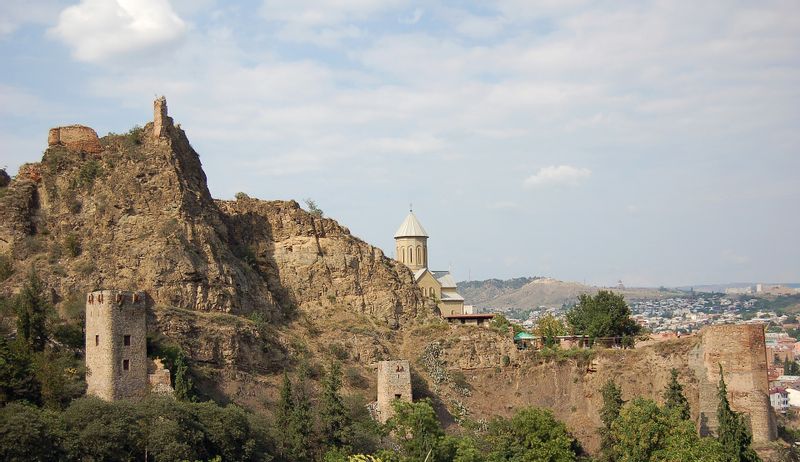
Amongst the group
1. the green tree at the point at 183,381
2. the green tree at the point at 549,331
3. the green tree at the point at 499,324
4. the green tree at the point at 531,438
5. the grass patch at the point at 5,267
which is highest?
the grass patch at the point at 5,267

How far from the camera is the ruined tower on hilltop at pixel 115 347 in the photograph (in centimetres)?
3816

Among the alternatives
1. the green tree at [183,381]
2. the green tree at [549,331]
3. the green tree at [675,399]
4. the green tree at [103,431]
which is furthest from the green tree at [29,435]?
the green tree at [549,331]

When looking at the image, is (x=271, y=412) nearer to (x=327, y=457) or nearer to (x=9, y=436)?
(x=327, y=457)

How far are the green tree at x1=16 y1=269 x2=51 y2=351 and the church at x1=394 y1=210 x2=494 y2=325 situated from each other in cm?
2817

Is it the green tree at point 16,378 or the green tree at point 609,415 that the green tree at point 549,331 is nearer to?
the green tree at point 609,415

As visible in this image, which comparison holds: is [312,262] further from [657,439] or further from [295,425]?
[657,439]

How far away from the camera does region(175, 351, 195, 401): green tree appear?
3912 cm

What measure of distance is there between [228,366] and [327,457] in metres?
6.60

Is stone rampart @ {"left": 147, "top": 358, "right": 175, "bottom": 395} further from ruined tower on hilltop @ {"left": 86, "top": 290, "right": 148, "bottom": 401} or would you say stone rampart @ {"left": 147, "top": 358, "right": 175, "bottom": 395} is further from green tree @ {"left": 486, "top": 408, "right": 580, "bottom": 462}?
green tree @ {"left": 486, "top": 408, "right": 580, "bottom": 462}

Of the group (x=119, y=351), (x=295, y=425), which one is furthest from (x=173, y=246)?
(x=295, y=425)

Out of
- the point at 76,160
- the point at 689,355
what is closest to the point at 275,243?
the point at 76,160

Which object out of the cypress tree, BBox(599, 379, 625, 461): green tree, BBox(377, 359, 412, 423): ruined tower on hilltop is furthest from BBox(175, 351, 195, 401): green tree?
BBox(599, 379, 625, 461): green tree

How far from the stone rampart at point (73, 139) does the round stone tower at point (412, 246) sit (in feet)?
82.6

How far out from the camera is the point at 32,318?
39.2 metres
